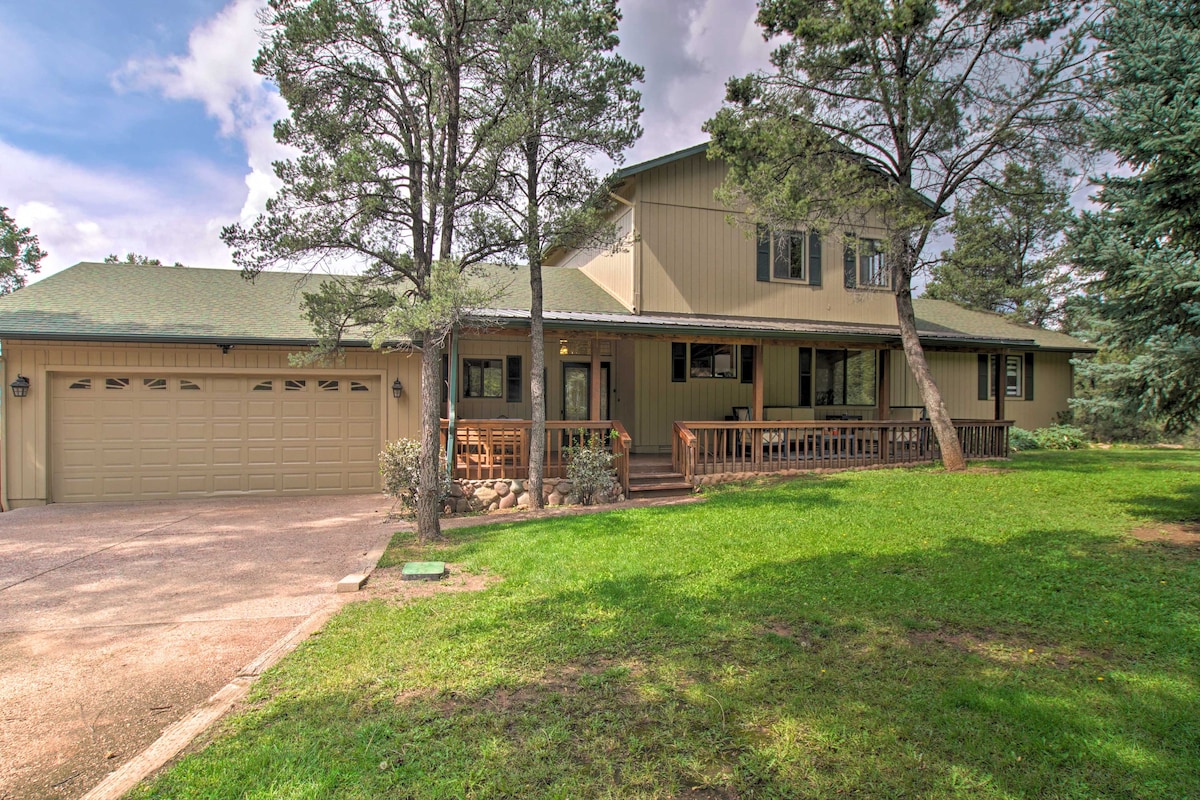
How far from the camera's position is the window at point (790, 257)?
13188 millimetres

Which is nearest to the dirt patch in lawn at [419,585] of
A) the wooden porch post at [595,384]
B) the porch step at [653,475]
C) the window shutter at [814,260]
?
the wooden porch post at [595,384]

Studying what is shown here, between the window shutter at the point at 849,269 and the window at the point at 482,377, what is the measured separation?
27.9 feet

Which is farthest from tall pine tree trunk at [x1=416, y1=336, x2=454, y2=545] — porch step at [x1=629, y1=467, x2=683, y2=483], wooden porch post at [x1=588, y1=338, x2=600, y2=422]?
porch step at [x1=629, y1=467, x2=683, y2=483]

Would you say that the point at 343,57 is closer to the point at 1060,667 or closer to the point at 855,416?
the point at 1060,667

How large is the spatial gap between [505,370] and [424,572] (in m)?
7.69

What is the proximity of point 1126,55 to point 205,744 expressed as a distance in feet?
27.2

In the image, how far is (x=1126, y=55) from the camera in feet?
16.5

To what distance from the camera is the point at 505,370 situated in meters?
12.7

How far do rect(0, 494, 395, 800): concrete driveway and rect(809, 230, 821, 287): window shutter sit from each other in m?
10.8

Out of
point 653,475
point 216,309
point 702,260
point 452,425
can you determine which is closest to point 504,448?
point 452,425

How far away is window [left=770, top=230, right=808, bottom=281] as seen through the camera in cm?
1319

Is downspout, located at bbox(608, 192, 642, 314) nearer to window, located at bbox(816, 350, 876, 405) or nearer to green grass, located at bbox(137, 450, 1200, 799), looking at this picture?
window, located at bbox(816, 350, 876, 405)

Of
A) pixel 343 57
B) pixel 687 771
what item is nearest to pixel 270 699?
pixel 687 771

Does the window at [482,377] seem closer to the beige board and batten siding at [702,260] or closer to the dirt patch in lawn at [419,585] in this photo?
the beige board and batten siding at [702,260]
